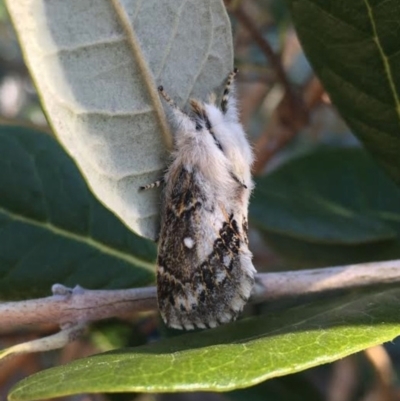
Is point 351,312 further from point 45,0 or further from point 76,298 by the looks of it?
point 45,0

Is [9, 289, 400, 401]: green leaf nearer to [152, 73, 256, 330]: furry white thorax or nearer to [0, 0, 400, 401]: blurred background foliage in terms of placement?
[152, 73, 256, 330]: furry white thorax

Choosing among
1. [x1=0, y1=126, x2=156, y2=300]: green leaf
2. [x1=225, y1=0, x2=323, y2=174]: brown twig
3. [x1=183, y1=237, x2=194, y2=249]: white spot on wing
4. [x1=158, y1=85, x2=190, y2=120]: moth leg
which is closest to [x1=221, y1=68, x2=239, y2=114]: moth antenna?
[x1=158, y1=85, x2=190, y2=120]: moth leg

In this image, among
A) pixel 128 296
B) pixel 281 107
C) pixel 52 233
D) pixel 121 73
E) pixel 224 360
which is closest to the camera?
pixel 224 360

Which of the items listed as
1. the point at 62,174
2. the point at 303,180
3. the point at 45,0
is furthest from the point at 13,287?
the point at 303,180

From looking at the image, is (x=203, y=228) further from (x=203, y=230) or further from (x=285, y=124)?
(x=285, y=124)

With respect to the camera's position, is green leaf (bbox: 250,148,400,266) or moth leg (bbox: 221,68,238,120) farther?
green leaf (bbox: 250,148,400,266)

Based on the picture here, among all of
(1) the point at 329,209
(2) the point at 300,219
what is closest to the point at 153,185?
(2) the point at 300,219
